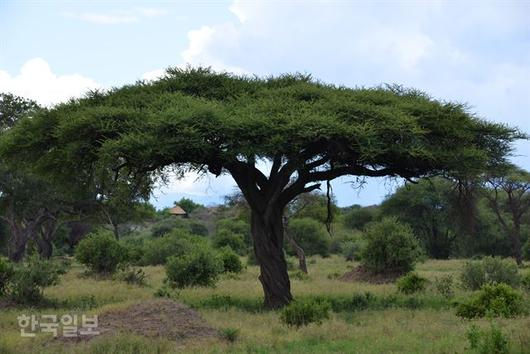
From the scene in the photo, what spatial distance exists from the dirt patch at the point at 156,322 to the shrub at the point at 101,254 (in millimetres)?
12639

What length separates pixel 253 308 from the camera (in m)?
15.6

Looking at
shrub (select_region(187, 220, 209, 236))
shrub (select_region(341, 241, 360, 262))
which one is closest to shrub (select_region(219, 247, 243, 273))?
shrub (select_region(341, 241, 360, 262))

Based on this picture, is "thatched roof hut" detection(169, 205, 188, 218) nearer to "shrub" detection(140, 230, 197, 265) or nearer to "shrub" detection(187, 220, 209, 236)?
"shrub" detection(187, 220, 209, 236)

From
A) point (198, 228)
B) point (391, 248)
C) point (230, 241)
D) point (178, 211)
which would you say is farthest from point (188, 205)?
point (391, 248)

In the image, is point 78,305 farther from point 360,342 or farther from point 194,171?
point 360,342

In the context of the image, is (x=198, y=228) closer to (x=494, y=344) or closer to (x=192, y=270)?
(x=192, y=270)

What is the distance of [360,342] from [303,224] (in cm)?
4071

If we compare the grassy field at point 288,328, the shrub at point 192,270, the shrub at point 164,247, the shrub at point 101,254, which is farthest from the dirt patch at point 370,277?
the shrub at point 164,247

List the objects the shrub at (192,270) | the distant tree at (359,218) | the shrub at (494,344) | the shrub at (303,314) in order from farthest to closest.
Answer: the distant tree at (359,218) → the shrub at (192,270) → the shrub at (303,314) → the shrub at (494,344)

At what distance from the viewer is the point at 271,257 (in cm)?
1620

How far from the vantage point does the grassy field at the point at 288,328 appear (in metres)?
9.13

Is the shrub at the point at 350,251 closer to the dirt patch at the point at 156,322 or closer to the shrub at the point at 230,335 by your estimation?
the dirt patch at the point at 156,322

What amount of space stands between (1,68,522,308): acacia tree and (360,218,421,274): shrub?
7.44 metres

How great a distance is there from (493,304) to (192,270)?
11.3 meters
